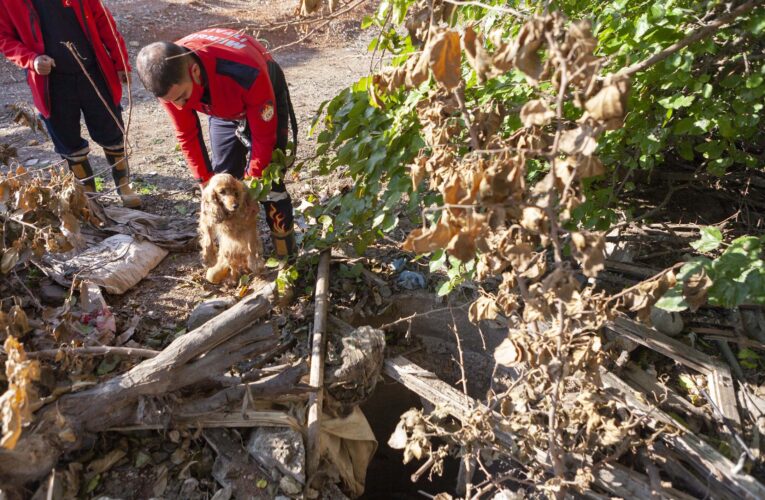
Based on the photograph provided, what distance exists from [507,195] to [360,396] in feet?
6.64

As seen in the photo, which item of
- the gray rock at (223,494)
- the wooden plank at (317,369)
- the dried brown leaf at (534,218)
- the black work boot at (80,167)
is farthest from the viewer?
the black work boot at (80,167)

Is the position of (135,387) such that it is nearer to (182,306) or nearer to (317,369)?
(317,369)

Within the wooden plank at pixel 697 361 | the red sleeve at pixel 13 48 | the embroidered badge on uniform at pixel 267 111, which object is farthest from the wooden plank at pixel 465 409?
the red sleeve at pixel 13 48

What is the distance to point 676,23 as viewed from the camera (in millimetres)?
2396

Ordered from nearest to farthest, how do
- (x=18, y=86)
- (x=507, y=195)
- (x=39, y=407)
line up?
(x=507, y=195) < (x=39, y=407) < (x=18, y=86)

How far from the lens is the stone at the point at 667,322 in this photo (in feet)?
11.0

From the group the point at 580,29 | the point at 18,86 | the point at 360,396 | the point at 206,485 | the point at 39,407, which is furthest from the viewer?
the point at 18,86

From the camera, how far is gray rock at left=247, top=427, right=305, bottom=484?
2.97m

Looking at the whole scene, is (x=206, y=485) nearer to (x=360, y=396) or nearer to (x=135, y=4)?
(x=360, y=396)

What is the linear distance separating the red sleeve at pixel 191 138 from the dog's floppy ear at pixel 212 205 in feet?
1.36

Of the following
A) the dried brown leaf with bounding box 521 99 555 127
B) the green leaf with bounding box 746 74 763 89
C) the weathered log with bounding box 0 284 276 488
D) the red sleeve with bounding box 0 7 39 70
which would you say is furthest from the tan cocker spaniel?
the green leaf with bounding box 746 74 763 89

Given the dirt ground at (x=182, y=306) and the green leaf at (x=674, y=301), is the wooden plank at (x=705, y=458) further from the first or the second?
the dirt ground at (x=182, y=306)

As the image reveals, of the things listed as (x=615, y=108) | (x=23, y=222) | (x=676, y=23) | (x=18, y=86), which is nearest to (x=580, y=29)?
(x=615, y=108)

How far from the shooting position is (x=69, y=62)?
→ 4438mm
